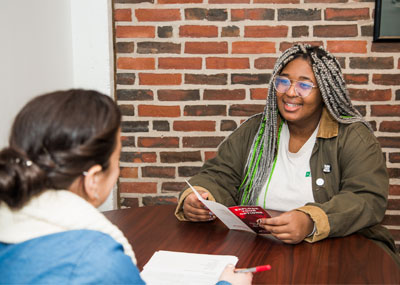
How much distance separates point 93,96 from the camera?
3.43ft

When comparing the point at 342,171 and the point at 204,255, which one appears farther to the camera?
the point at 342,171

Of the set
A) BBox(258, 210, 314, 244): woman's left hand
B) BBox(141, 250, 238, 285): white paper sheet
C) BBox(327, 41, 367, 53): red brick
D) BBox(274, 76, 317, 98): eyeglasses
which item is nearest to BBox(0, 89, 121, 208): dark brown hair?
BBox(141, 250, 238, 285): white paper sheet

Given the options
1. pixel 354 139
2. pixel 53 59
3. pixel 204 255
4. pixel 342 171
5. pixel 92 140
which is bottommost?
pixel 204 255

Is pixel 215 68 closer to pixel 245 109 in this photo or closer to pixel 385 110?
pixel 245 109

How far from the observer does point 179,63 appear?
278 centimetres

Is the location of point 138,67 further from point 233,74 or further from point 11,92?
point 11,92

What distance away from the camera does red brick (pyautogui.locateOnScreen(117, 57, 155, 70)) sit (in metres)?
2.79

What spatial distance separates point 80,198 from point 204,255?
1.98ft

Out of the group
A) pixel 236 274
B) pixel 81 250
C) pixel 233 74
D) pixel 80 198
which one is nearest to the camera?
pixel 81 250

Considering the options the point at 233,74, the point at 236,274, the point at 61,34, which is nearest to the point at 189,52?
the point at 233,74

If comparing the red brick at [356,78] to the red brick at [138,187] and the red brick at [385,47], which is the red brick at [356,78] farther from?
the red brick at [138,187]

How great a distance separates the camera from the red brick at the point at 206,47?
2744 millimetres

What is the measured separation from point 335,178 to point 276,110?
0.45 m

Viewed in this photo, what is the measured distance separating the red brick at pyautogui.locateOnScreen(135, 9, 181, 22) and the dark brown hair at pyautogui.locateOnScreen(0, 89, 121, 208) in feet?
6.05
